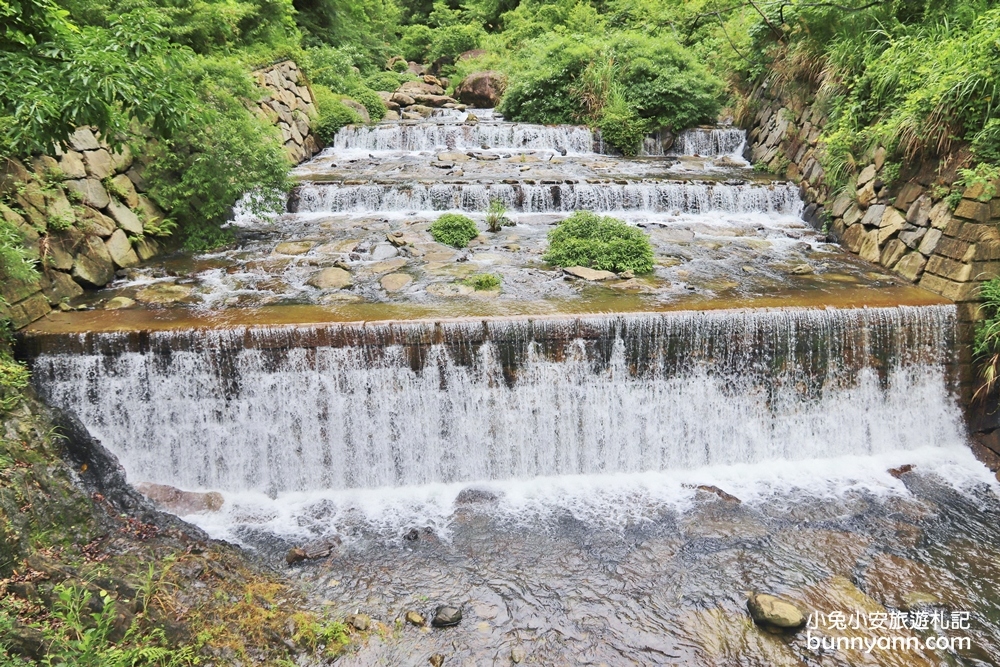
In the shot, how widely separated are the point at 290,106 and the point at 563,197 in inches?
248

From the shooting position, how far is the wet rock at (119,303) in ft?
20.1

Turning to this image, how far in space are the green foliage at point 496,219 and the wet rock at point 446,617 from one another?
590cm

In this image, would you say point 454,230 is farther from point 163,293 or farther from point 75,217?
point 75,217

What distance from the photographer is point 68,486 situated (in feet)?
14.6

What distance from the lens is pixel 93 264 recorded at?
21.9 ft

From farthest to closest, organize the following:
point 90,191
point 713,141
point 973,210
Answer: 1. point 713,141
2. point 90,191
3. point 973,210

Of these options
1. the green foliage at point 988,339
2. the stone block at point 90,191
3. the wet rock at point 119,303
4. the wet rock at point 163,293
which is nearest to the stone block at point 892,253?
the green foliage at point 988,339

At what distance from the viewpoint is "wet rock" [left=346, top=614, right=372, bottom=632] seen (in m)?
4.03

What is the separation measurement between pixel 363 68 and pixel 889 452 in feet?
58.0

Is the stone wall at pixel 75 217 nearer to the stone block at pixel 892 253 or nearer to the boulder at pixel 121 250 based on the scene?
the boulder at pixel 121 250

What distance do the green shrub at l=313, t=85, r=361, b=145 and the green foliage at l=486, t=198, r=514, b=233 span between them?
18.8 feet

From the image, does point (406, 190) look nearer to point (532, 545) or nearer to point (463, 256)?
point (463, 256)

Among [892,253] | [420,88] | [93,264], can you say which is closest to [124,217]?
[93,264]

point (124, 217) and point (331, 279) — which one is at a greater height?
point (124, 217)
